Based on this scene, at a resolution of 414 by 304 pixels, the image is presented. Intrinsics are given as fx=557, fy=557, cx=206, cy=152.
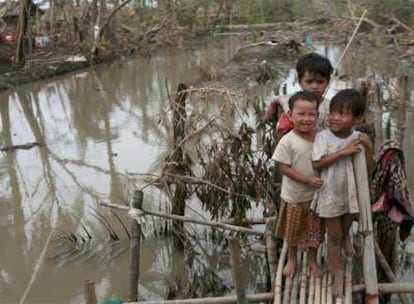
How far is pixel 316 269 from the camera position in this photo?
9.89ft

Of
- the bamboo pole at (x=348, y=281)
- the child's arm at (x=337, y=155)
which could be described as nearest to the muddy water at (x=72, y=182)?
the bamboo pole at (x=348, y=281)

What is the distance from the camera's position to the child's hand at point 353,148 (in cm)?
270

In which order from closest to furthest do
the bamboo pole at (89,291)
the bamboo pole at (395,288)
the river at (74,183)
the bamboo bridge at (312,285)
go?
the bamboo pole at (89,291), the bamboo bridge at (312,285), the bamboo pole at (395,288), the river at (74,183)

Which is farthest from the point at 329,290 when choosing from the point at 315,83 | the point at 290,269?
the point at 315,83

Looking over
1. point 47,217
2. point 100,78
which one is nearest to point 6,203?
point 47,217

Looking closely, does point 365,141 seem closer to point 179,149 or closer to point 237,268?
point 237,268

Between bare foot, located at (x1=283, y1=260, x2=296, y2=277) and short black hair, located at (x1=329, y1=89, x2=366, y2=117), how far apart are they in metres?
0.89

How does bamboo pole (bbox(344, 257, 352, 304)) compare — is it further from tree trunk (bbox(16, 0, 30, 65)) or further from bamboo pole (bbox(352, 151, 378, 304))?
tree trunk (bbox(16, 0, 30, 65))

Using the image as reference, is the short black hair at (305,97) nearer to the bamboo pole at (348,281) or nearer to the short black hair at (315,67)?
the short black hair at (315,67)

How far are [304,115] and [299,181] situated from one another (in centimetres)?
35

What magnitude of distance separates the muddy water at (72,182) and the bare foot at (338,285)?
1.91 meters

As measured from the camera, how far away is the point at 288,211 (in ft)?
9.98

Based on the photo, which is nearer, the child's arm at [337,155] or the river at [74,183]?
the child's arm at [337,155]

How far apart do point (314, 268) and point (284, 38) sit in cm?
1666
